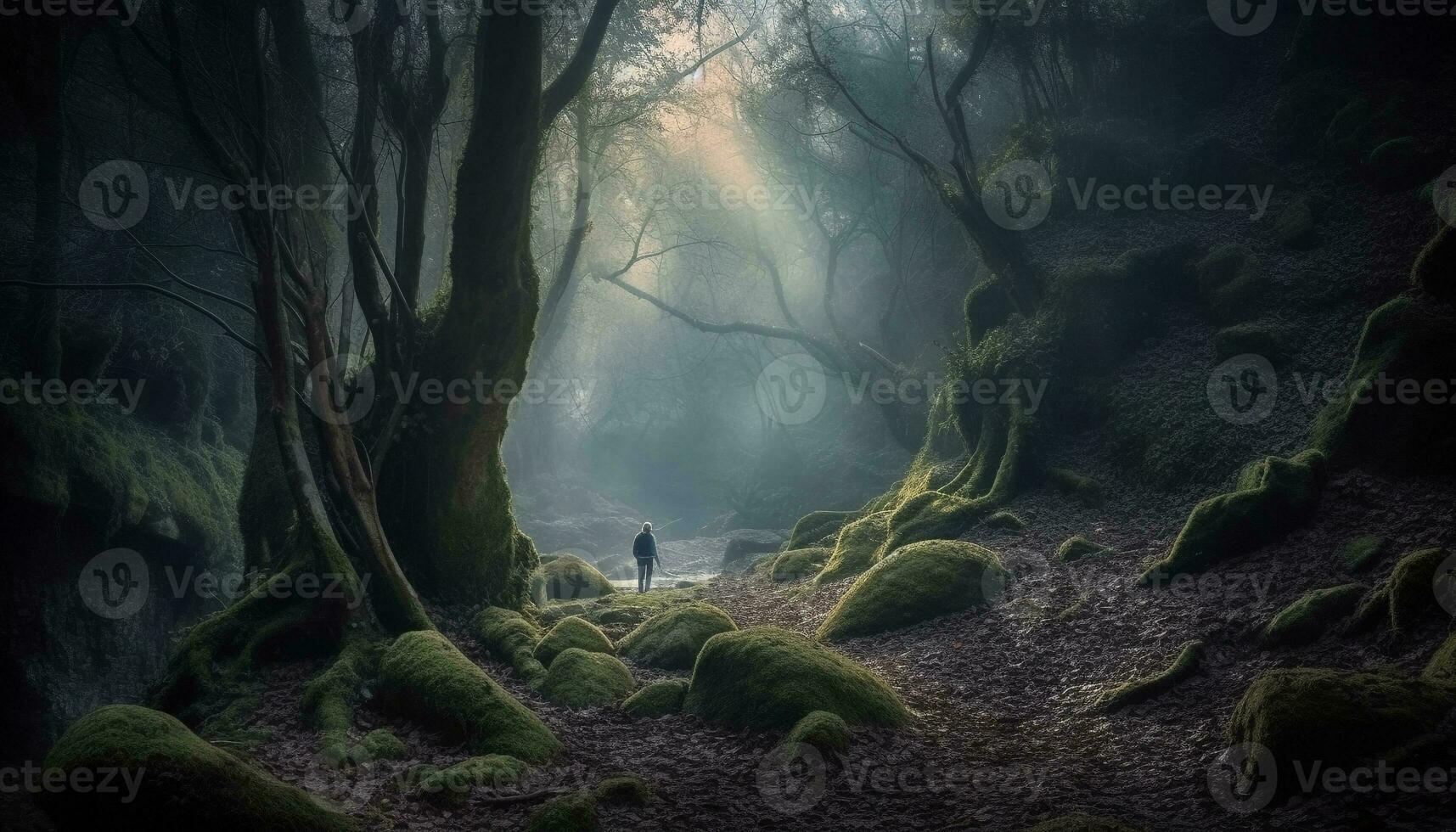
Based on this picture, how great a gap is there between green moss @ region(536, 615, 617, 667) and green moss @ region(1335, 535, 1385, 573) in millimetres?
7694

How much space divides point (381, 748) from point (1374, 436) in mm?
10410

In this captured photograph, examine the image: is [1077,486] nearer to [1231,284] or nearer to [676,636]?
[1231,284]

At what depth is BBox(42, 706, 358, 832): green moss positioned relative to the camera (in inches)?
177

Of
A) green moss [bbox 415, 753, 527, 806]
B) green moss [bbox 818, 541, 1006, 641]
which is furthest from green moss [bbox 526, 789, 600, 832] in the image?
green moss [bbox 818, 541, 1006, 641]

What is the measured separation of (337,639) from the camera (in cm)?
861

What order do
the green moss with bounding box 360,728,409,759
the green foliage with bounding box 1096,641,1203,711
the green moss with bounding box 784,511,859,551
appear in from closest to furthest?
the green moss with bounding box 360,728,409,759, the green foliage with bounding box 1096,641,1203,711, the green moss with bounding box 784,511,859,551

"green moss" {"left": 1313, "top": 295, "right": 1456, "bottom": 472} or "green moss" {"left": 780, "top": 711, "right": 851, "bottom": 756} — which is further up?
"green moss" {"left": 1313, "top": 295, "right": 1456, "bottom": 472}

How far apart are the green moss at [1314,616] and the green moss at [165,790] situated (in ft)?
23.9

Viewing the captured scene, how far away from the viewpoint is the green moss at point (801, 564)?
1744 cm

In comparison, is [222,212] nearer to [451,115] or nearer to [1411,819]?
[451,115]

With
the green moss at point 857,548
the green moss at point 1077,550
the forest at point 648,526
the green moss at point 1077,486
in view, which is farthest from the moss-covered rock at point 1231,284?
the green moss at point 857,548

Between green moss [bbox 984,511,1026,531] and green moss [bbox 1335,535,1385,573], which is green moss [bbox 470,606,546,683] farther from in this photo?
green moss [bbox 1335,535,1385,573]

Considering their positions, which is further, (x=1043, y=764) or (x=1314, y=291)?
(x=1314, y=291)

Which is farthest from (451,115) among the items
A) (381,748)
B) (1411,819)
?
(1411,819)
